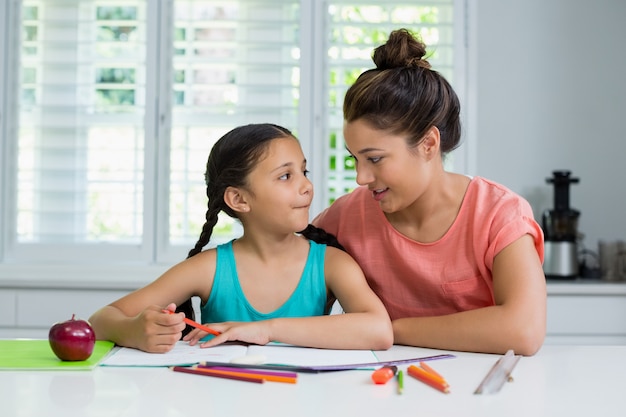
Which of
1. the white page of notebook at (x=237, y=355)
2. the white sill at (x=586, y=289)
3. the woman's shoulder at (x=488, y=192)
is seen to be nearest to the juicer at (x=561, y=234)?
the white sill at (x=586, y=289)

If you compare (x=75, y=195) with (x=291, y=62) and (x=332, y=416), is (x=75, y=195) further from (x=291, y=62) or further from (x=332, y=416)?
(x=332, y=416)

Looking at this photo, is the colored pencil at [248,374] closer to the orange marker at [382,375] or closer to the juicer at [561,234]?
the orange marker at [382,375]

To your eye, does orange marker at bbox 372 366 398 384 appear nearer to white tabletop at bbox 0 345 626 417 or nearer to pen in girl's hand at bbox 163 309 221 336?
white tabletop at bbox 0 345 626 417

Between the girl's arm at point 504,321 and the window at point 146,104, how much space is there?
5.88 feet

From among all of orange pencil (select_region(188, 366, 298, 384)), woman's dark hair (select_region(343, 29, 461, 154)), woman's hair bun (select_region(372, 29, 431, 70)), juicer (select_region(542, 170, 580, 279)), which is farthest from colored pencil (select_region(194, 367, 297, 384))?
juicer (select_region(542, 170, 580, 279))

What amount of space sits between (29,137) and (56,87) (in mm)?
235

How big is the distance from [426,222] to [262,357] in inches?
26.7

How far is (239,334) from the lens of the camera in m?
1.39

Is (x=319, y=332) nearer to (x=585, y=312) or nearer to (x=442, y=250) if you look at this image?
(x=442, y=250)

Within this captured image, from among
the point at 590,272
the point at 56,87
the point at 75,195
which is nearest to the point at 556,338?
the point at 590,272

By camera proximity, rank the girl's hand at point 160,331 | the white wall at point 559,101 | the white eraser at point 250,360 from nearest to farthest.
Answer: the white eraser at point 250,360
the girl's hand at point 160,331
the white wall at point 559,101

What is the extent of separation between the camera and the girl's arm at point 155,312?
1.33m

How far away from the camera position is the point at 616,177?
345cm

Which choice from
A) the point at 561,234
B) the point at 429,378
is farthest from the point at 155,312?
the point at 561,234
